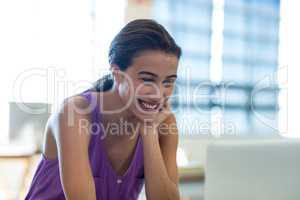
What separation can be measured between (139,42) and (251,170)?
23.7 inches

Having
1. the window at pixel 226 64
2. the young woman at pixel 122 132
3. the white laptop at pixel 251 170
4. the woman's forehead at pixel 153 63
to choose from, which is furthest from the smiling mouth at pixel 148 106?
the window at pixel 226 64

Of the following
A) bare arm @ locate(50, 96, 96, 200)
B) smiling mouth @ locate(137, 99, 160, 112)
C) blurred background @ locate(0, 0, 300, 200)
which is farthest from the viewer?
blurred background @ locate(0, 0, 300, 200)

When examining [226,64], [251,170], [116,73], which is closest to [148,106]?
[116,73]

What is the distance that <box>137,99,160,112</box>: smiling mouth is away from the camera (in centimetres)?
98

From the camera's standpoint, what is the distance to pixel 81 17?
2410mm

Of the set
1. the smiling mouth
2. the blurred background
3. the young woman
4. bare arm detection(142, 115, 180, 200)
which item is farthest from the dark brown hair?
the blurred background

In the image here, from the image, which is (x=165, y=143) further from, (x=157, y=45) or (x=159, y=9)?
(x=159, y=9)

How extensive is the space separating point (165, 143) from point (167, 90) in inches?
9.8

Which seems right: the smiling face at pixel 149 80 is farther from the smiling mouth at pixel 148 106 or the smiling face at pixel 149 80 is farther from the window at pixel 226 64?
the window at pixel 226 64

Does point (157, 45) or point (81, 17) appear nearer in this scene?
point (157, 45)

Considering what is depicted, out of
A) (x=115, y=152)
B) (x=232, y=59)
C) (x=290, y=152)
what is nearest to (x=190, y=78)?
(x=232, y=59)

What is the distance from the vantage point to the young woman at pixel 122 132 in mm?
916

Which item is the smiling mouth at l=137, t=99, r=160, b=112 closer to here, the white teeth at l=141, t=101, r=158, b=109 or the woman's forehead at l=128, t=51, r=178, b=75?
the white teeth at l=141, t=101, r=158, b=109

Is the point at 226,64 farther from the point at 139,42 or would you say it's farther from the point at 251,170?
the point at 139,42
